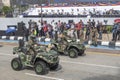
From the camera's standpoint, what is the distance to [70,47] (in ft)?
52.5

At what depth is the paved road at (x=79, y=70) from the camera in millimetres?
11690

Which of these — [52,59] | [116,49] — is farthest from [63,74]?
[116,49]

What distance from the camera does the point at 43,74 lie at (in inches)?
474

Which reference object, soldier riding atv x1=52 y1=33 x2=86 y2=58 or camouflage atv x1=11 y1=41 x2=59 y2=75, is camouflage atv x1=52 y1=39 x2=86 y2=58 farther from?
camouflage atv x1=11 y1=41 x2=59 y2=75

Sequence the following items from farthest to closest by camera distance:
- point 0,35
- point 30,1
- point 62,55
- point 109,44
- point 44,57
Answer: point 30,1
point 0,35
point 109,44
point 62,55
point 44,57

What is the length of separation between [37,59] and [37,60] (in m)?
0.05

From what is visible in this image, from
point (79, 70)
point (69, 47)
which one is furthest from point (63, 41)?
point (79, 70)

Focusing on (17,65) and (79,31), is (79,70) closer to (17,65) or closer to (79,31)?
(17,65)

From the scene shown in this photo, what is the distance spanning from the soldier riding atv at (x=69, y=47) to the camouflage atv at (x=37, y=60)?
3167 mm

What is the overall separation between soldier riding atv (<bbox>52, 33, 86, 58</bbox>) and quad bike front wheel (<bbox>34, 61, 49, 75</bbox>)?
3890 millimetres

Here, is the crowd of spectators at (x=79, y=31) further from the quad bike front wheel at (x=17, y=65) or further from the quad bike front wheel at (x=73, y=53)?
the quad bike front wheel at (x=17, y=65)

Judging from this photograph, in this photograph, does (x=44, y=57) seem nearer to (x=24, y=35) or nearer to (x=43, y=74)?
(x=43, y=74)

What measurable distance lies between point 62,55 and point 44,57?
16.3ft

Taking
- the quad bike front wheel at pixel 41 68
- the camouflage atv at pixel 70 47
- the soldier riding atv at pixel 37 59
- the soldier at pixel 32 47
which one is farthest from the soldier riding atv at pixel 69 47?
the quad bike front wheel at pixel 41 68
